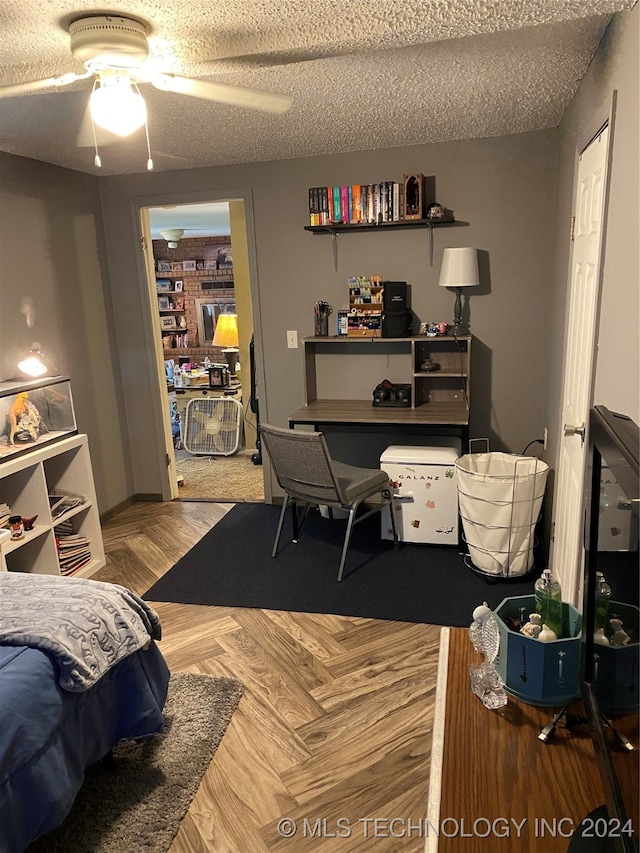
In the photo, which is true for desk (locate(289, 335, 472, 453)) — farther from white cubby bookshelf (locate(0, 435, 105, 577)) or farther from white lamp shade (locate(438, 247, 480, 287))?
white cubby bookshelf (locate(0, 435, 105, 577))

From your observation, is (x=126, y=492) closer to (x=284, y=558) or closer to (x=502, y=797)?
(x=284, y=558)

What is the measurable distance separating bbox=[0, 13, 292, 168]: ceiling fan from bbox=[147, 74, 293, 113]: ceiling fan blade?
2 centimetres

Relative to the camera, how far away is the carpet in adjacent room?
287 cm

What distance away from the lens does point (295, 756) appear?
198 centimetres

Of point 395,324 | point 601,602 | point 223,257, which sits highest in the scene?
point 223,257

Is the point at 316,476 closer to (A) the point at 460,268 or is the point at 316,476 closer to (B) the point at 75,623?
(A) the point at 460,268

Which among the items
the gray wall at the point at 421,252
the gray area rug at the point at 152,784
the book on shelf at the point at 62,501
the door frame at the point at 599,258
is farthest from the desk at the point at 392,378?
the gray area rug at the point at 152,784

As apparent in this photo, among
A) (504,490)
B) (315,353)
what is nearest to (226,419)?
(315,353)

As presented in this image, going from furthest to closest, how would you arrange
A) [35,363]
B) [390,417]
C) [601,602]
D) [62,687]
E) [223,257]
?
1. [223,257]
2. [390,417]
3. [35,363]
4. [62,687]
5. [601,602]

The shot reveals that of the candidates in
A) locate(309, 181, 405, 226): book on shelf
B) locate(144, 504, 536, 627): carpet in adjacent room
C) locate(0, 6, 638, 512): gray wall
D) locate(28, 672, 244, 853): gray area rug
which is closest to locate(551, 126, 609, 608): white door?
locate(0, 6, 638, 512): gray wall

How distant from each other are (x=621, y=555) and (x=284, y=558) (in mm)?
2594

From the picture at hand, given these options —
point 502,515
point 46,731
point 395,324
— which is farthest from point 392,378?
point 46,731

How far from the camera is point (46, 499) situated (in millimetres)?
3002

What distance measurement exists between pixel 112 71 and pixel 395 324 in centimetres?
216
